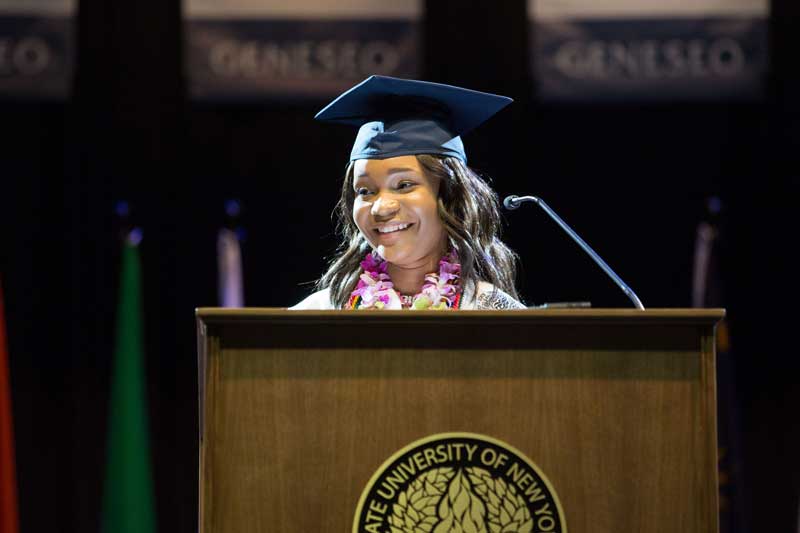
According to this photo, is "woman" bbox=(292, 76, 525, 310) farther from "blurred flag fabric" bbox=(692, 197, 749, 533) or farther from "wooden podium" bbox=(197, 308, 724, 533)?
"blurred flag fabric" bbox=(692, 197, 749, 533)

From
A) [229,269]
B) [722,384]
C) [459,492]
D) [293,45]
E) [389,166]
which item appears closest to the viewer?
[459,492]

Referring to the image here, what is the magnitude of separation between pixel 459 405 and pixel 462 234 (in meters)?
0.93

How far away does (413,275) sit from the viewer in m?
2.28

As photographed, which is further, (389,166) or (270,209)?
(270,209)

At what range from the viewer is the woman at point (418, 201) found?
7.03 ft

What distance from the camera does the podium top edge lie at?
133 centimetres

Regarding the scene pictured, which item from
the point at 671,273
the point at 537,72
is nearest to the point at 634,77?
the point at 537,72

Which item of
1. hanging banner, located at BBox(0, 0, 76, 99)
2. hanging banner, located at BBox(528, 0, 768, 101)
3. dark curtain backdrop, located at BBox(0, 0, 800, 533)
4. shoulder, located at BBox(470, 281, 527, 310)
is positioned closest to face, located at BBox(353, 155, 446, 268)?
shoulder, located at BBox(470, 281, 527, 310)

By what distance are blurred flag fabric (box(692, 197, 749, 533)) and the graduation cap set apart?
6.12 ft

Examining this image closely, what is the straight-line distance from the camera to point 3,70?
157 inches

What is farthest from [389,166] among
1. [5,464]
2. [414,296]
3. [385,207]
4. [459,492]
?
[5,464]

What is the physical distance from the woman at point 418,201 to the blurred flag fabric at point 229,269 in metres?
1.66

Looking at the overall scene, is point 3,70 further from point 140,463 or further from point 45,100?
point 140,463

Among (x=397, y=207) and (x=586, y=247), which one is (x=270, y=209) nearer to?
(x=397, y=207)
